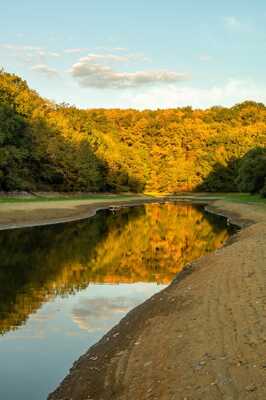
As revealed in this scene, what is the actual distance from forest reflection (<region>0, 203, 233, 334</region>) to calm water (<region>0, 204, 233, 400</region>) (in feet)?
0.12

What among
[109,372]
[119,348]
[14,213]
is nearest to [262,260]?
[119,348]

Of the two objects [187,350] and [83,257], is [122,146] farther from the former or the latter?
[187,350]

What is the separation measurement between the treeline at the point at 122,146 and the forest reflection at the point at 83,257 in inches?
1465

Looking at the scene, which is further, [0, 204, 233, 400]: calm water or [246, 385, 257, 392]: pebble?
[0, 204, 233, 400]: calm water

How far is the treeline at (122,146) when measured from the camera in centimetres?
9007

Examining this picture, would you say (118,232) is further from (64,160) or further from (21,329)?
(64,160)

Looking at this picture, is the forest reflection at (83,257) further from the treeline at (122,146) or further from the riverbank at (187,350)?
the treeline at (122,146)

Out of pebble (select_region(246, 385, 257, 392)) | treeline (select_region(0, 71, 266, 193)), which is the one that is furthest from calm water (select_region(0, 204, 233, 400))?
treeline (select_region(0, 71, 266, 193))

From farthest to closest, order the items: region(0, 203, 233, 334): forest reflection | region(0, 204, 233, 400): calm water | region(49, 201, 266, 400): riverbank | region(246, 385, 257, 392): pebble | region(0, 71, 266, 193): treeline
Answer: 1. region(0, 71, 266, 193): treeline
2. region(0, 203, 233, 334): forest reflection
3. region(0, 204, 233, 400): calm water
4. region(49, 201, 266, 400): riverbank
5. region(246, 385, 257, 392): pebble

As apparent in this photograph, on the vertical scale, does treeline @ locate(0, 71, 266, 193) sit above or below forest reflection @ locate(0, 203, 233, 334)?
above

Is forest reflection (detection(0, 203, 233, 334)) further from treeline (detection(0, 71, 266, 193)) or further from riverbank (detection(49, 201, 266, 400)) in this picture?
treeline (detection(0, 71, 266, 193))

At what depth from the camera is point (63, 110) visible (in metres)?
138

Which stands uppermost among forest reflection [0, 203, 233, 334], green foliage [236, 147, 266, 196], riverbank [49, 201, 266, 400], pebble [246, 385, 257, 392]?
green foliage [236, 147, 266, 196]

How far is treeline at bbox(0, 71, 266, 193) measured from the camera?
90069 millimetres
